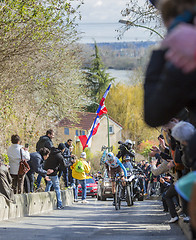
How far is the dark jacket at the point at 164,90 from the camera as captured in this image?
283 cm

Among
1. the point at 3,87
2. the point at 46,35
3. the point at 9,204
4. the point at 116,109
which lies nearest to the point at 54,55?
the point at 3,87

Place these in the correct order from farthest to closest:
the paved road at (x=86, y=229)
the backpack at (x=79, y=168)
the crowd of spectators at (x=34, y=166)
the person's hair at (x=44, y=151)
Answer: the backpack at (x=79, y=168) → the person's hair at (x=44, y=151) → the crowd of spectators at (x=34, y=166) → the paved road at (x=86, y=229)

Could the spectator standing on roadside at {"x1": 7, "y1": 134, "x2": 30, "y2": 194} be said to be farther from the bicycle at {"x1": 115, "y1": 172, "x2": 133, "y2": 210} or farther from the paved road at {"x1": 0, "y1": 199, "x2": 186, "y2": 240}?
the bicycle at {"x1": 115, "y1": 172, "x2": 133, "y2": 210}

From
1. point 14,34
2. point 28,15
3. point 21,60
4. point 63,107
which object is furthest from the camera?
point 63,107

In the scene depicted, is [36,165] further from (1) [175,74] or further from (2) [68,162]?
(1) [175,74]

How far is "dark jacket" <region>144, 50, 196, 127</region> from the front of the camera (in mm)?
2834

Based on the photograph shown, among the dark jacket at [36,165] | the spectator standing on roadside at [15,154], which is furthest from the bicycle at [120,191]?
the spectator standing on roadside at [15,154]

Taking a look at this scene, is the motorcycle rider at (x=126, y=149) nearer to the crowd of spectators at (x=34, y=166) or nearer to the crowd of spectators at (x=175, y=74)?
the crowd of spectators at (x=34, y=166)

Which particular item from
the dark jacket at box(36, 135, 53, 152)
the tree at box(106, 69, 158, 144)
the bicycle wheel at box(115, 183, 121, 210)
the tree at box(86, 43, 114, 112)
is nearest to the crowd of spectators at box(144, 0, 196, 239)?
the dark jacket at box(36, 135, 53, 152)

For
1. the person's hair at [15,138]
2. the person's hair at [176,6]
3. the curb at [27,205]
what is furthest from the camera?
the person's hair at [15,138]

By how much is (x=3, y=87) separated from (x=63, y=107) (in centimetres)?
905

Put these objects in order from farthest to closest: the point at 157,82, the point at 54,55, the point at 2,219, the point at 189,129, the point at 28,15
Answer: the point at 54,55
the point at 28,15
the point at 2,219
the point at 189,129
the point at 157,82

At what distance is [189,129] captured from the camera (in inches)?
188

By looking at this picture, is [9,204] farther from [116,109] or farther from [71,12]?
[116,109]
